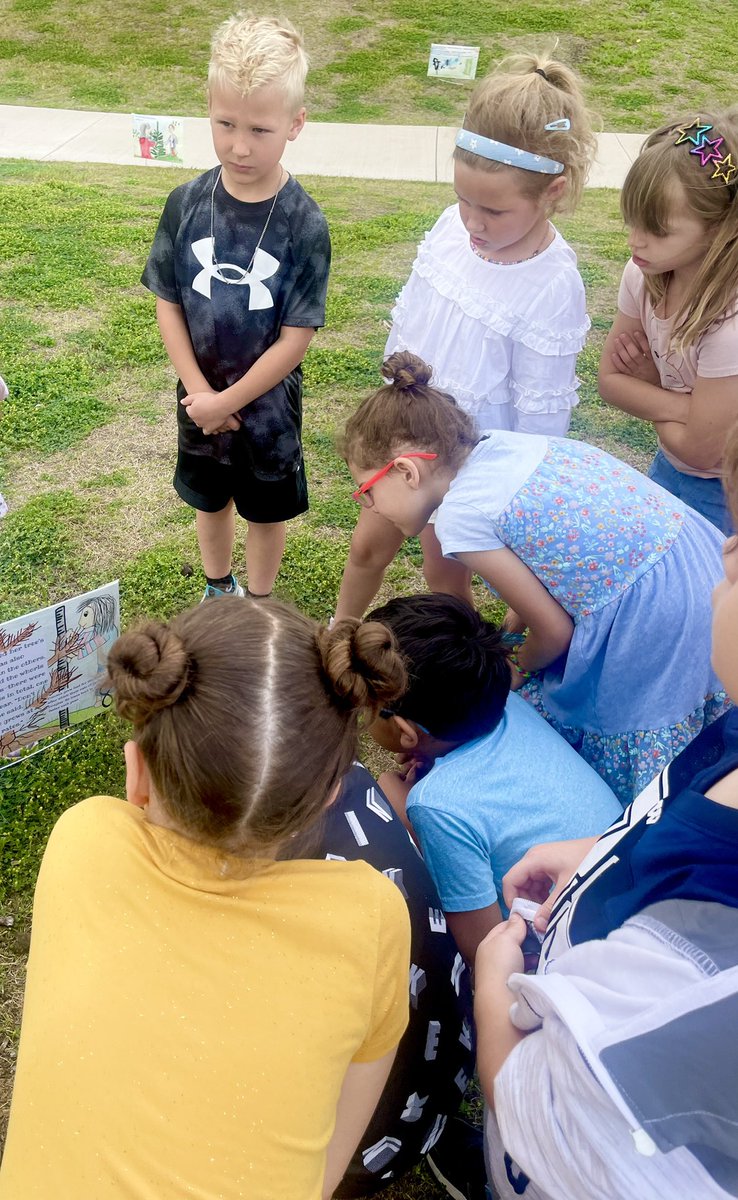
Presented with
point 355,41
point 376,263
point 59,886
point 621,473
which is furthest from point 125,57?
point 59,886

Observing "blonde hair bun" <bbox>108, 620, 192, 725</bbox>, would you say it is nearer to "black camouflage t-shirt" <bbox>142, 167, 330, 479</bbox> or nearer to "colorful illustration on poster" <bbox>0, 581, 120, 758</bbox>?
"colorful illustration on poster" <bbox>0, 581, 120, 758</bbox>

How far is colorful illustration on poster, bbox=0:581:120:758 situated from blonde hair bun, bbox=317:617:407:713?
1.02 metres

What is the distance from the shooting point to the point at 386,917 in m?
1.16

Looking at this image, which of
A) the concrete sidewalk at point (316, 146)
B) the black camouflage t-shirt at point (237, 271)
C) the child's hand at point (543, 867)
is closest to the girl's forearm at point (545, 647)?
the child's hand at point (543, 867)

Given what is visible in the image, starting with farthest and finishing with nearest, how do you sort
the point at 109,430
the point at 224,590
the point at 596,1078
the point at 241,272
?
the point at 109,430
the point at 224,590
the point at 241,272
the point at 596,1078

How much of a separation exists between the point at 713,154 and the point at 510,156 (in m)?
0.44

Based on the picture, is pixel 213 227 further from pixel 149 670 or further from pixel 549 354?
pixel 149 670

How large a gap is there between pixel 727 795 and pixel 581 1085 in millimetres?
336

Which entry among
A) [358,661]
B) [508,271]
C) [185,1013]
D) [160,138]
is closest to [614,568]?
[508,271]

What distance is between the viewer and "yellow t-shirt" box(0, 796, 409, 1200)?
1.01 meters

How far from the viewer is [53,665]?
2.15 metres

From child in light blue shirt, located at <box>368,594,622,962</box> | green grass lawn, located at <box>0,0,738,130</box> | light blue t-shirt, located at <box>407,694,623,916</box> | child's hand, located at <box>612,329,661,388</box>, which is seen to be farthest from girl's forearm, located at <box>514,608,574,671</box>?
green grass lawn, located at <box>0,0,738,130</box>

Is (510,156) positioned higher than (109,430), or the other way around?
(510,156)

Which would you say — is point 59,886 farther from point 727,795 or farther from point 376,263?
point 376,263
